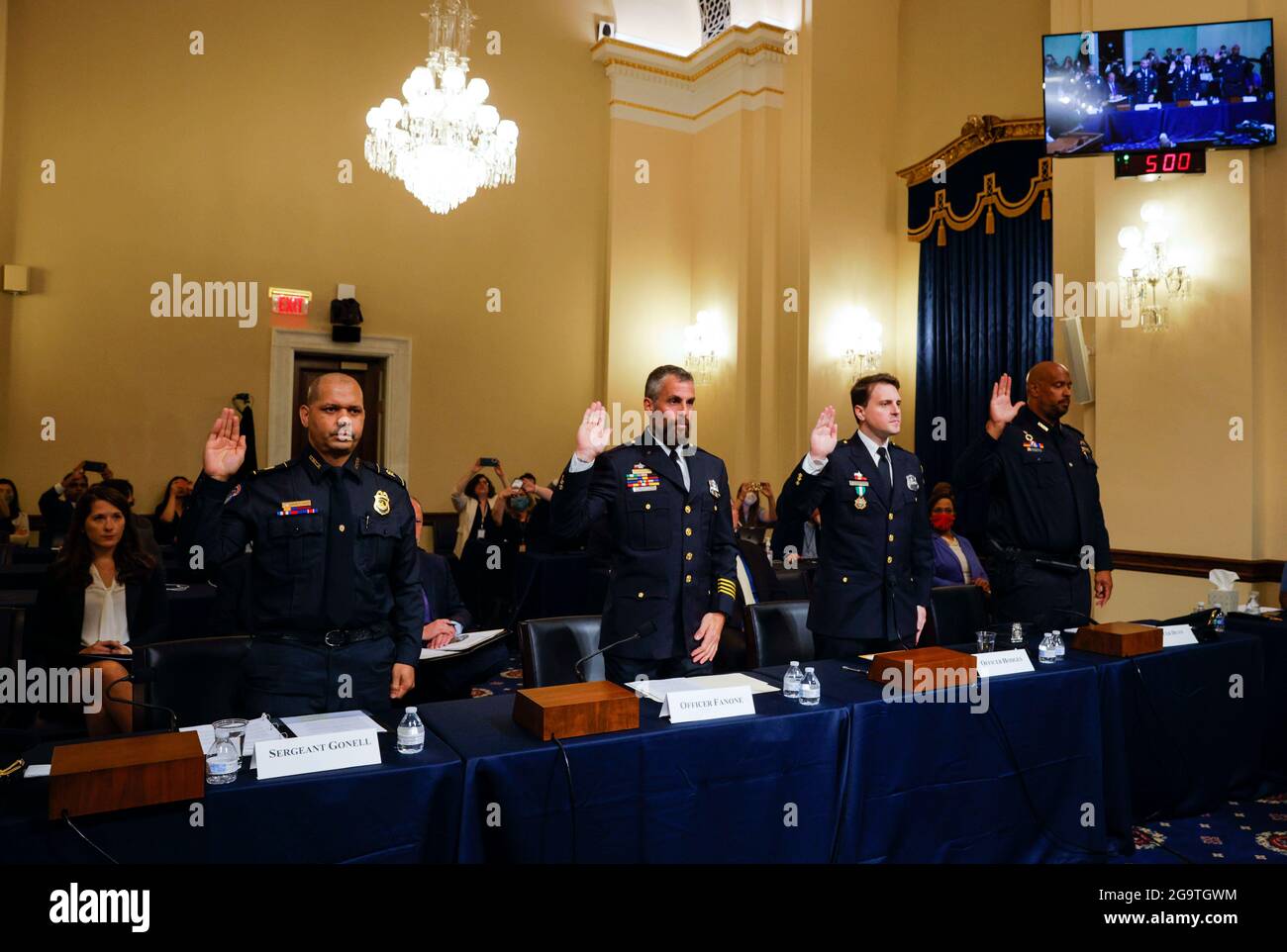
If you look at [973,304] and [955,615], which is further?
[973,304]

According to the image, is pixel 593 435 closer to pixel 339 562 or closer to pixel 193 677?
pixel 339 562

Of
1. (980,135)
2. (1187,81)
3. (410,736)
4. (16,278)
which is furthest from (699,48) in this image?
(410,736)

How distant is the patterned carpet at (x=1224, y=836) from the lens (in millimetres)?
2818

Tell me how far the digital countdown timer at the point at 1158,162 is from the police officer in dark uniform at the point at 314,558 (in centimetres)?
476

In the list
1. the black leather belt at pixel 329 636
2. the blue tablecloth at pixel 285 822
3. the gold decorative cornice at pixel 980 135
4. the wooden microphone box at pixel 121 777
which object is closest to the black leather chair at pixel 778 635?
the black leather belt at pixel 329 636

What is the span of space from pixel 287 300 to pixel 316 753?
718 centimetres

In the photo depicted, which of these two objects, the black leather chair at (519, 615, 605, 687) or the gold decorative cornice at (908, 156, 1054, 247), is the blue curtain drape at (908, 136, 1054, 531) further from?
the black leather chair at (519, 615, 605, 687)

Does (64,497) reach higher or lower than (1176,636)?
higher

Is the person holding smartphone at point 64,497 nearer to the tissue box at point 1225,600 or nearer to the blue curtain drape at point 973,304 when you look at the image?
the blue curtain drape at point 973,304

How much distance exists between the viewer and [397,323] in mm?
8508

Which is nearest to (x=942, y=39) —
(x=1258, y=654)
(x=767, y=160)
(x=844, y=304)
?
(x=767, y=160)

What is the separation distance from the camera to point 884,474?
312cm

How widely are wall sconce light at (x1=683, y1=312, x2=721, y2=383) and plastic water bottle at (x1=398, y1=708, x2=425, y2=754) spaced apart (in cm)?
768

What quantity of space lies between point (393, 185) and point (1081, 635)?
7.42m
